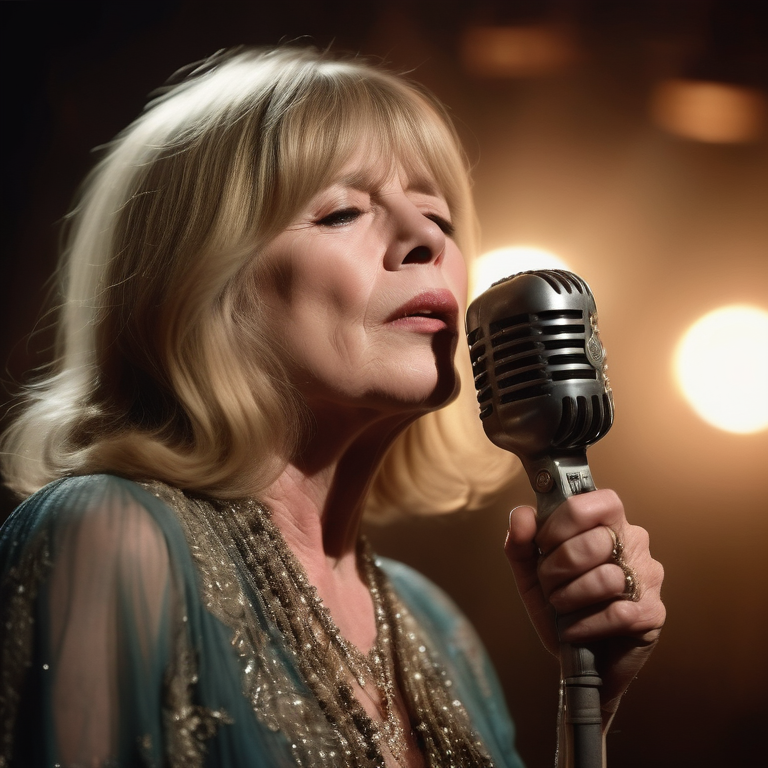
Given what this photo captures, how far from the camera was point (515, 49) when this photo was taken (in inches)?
55.7

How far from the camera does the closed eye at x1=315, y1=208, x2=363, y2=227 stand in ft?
2.83

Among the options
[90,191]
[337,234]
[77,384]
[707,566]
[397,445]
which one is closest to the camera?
[337,234]

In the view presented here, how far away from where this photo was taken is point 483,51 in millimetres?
1413

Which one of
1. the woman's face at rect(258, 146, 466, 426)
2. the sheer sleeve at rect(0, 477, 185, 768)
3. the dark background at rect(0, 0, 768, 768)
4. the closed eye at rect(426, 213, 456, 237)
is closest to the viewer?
the sheer sleeve at rect(0, 477, 185, 768)

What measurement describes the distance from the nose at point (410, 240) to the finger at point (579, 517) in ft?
1.06

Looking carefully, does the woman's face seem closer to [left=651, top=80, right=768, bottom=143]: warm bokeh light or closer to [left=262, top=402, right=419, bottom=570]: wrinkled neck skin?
[left=262, top=402, right=419, bottom=570]: wrinkled neck skin

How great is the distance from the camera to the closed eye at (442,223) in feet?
3.18

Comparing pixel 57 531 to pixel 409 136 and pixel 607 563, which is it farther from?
pixel 409 136

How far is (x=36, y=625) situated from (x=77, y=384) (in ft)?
1.24

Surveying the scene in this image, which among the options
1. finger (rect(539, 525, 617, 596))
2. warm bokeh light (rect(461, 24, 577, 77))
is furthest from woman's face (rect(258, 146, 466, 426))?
warm bokeh light (rect(461, 24, 577, 77))

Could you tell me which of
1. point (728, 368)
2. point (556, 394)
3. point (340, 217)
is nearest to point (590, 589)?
point (556, 394)

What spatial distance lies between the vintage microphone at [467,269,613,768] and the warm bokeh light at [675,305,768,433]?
78 centimetres

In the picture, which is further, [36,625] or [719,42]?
[719,42]

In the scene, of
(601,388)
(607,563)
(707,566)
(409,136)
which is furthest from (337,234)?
(707,566)
